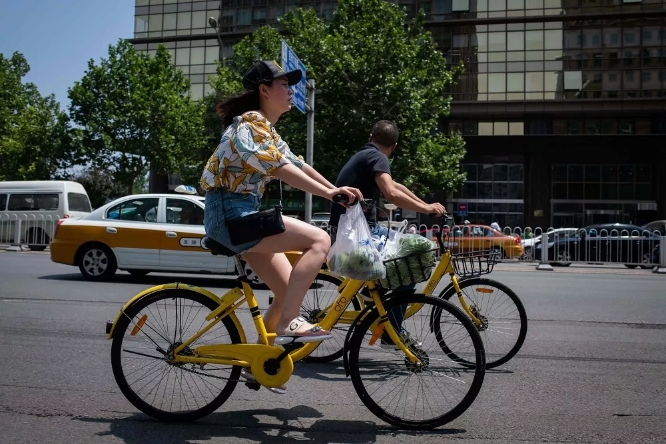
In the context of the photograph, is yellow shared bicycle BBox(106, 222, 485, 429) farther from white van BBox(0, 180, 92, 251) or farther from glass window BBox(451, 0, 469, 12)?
Result: glass window BBox(451, 0, 469, 12)

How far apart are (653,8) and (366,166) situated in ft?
132

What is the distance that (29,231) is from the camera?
78.1 ft

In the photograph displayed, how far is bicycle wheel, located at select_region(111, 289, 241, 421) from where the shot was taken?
388 cm

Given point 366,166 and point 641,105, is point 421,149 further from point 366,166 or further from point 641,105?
point 366,166

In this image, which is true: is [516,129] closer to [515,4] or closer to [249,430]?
[515,4]

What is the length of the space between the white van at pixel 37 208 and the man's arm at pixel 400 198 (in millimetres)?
20794

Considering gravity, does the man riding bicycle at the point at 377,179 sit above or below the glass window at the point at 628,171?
below

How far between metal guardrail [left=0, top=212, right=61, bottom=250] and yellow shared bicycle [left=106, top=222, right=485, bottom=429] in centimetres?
2117

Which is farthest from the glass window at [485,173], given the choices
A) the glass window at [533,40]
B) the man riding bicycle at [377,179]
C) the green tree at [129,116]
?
the man riding bicycle at [377,179]

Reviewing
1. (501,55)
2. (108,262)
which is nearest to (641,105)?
(501,55)

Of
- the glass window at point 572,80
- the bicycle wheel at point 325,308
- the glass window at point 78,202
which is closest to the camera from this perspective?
the bicycle wheel at point 325,308

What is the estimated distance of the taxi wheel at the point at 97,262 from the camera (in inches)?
472

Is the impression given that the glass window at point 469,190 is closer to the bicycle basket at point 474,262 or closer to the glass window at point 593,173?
the glass window at point 593,173

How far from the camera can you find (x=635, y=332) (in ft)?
24.8
